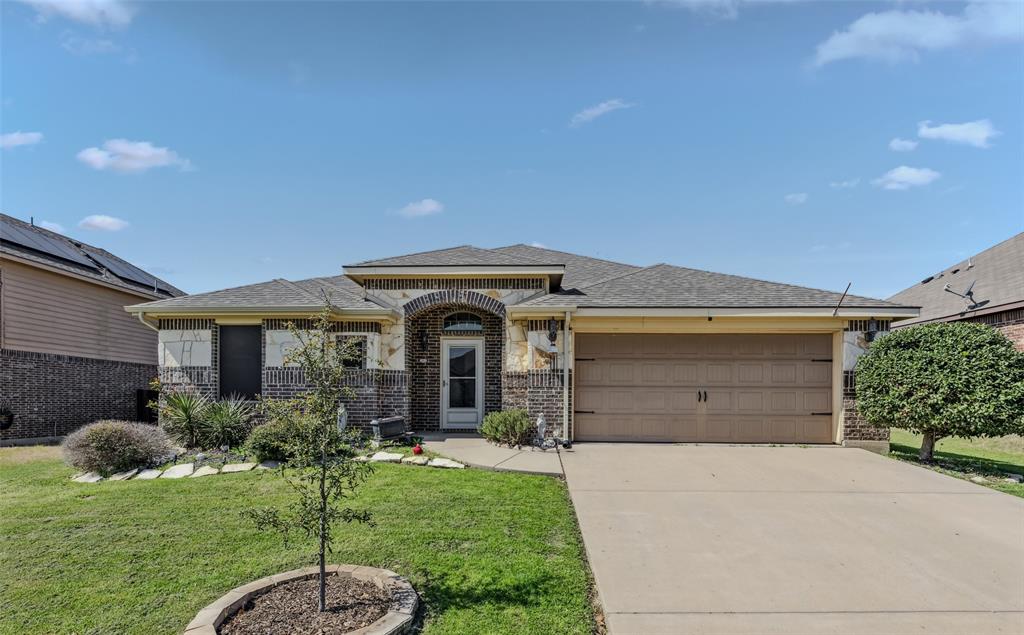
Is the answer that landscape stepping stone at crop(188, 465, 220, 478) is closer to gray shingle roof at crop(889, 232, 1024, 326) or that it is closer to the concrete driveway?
the concrete driveway

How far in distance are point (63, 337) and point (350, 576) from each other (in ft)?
47.3

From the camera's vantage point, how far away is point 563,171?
529 inches

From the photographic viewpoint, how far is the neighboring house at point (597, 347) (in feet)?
31.6

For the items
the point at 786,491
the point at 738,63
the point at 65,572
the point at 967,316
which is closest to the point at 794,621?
the point at 786,491

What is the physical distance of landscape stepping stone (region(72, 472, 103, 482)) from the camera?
7.24 meters

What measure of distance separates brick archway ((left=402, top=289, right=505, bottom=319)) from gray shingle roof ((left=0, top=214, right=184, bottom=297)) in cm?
982

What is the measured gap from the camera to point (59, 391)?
13141 mm

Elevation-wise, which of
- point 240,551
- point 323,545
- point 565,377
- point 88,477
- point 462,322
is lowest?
point 88,477

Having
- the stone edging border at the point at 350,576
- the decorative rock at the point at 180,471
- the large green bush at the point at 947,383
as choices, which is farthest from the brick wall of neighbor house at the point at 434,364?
the stone edging border at the point at 350,576

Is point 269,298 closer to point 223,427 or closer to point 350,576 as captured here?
point 223,427

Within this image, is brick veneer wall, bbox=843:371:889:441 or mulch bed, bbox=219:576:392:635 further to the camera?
brick veneer wall, bbox=843:371:889:441

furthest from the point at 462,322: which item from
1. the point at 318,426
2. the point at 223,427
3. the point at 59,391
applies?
the point at 59,391

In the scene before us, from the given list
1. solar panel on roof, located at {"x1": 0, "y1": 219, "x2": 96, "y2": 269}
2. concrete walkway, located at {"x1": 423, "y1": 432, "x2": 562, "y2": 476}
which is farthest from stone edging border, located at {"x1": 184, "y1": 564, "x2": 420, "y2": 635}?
solar panel on roof, located at {"x1": 0, "y1": 219, "x2": 96, "y2": 269}

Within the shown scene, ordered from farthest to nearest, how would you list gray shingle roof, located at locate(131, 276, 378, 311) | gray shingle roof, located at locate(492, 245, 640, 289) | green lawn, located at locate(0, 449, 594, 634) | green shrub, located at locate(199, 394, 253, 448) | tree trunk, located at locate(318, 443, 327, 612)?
gray shingle roof, located at locate(492, 245, 640, 289) → gray shingle roof, located at locate(131, 276, 378, 311) → green shrub, located at locate(199, 394, 253, 448) → green lawn, located at locate(0, 449, 594, 634) → tree trunk, located at locate(318, 443, 327, 612)
